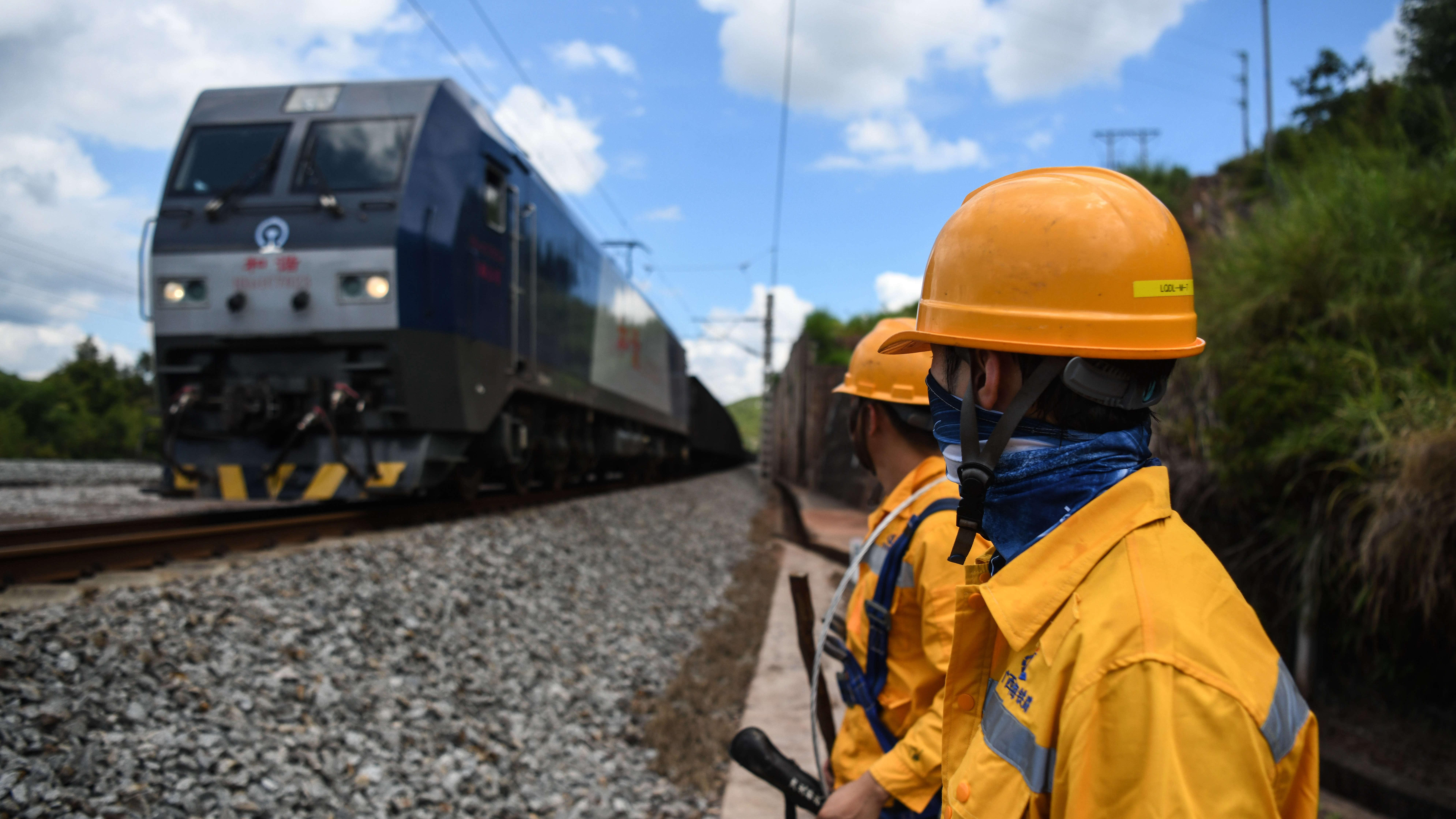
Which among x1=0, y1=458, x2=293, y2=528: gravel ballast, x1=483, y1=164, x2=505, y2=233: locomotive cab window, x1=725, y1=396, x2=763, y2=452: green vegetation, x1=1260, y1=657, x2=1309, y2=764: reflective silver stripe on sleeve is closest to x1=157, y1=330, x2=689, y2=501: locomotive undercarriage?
x1=0, y1=458, x2=293, y2=528: gravel ballast

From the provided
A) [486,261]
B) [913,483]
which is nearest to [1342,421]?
[913,483]

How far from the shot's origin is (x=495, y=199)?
8.41 meters

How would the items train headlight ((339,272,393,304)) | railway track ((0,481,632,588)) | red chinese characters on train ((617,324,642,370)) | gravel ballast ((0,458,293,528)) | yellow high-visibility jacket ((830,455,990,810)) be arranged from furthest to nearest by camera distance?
1. red chinese characters on train ((617,324,642,370))
2. gravel ballast ((0,458,293,528))
3. train headlight ((339,272,393,304))
4. railway track ((0,481,632,588))
5. yellow high-visibility jacket ((830,455,990,810))

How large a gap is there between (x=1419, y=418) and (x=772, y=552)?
8589 mm

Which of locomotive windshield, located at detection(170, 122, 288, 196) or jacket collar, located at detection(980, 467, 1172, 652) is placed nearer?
jacket collar, located at detection(980, 467, 1172, 652)

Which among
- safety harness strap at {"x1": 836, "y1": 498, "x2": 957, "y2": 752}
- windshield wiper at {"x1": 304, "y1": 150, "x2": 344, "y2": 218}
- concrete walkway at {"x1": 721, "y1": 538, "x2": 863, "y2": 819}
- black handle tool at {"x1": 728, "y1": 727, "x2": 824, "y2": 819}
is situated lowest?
concrete walkway at {"x1": 721, "y1": 538, "x2": 863, "y2": 819}

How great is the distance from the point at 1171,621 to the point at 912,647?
1172mm

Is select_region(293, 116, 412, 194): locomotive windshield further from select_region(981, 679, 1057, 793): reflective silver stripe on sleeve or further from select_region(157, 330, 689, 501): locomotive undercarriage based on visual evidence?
select_region(981, 679, 1057, 793): reflective silver stripe on sleeve

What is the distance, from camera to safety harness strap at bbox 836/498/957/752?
76.4 inches

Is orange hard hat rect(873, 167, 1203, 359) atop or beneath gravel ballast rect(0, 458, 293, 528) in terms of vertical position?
atop

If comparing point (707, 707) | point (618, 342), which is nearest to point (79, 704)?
point (707, 707)

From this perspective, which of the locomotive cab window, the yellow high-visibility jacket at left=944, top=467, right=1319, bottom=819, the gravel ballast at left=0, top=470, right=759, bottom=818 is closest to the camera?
the yellow high-visibility jacket at left=944, top=467, right=1319, bottom=819

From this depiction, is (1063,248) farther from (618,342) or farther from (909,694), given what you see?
(618,342)

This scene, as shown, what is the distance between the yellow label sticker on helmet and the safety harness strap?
86 centimetres
